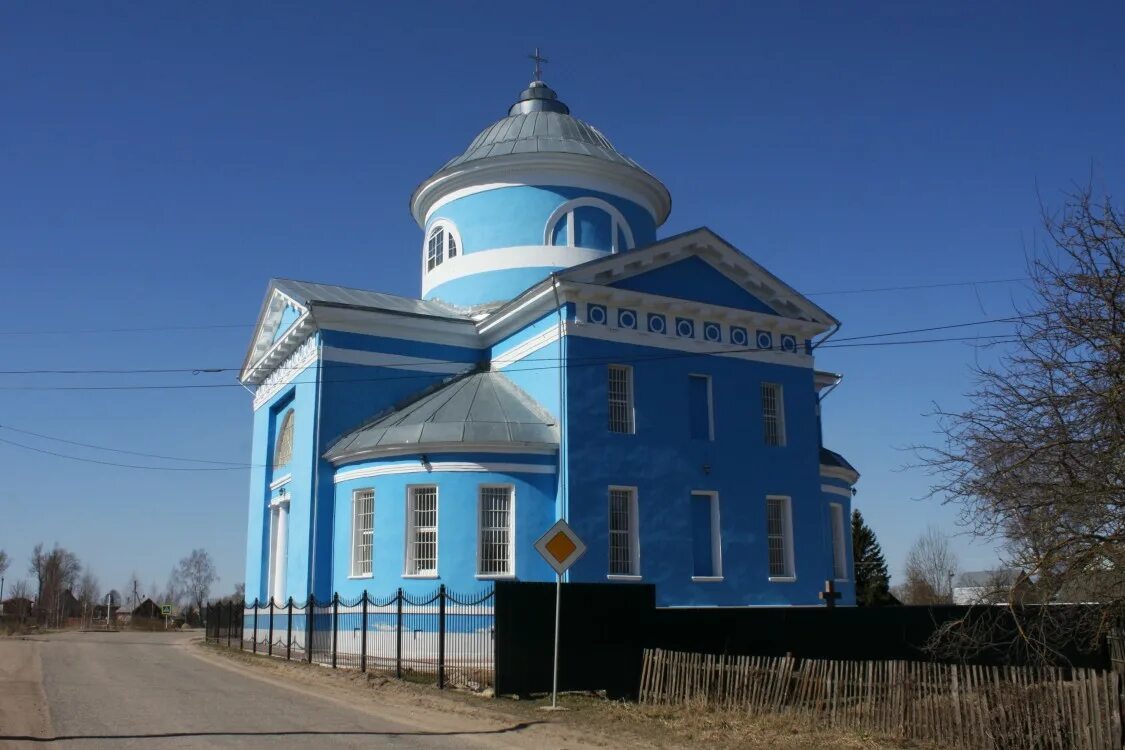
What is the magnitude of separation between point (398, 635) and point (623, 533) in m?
6.61

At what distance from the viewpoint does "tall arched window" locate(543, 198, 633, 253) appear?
29.9 metres

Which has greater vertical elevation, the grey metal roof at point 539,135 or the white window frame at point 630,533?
the grey metal roof at point 539,135

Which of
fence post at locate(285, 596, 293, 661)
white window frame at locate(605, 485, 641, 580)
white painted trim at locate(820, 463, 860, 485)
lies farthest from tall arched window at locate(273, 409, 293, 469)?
white painted trim at locate(820, 463, 860, 485)

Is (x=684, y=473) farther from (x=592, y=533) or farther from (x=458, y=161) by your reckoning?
(x=458, y=161)

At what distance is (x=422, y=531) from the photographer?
23203mm

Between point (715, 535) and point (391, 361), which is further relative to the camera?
point (391, 361)

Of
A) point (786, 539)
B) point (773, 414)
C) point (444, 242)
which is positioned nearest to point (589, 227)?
point (444, 242)

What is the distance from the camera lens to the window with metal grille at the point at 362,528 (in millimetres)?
24219

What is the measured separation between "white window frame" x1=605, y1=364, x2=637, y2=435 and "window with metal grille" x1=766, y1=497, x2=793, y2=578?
4.21 metres

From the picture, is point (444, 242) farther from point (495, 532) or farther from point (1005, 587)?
point (1005, 587)

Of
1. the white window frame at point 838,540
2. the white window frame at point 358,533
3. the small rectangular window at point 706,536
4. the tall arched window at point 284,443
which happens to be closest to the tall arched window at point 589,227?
the small rectangular window at point 706,536

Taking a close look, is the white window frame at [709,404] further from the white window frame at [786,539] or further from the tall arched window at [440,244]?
the tall arched window at [440,244]

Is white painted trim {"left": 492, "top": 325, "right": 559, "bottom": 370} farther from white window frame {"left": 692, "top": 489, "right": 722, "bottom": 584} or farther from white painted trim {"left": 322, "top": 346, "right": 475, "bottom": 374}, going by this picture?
white window frame {"left": 692, "top": 489, "right": 722, "bottom": 584}

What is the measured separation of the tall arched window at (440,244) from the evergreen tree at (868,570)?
73.4ft
